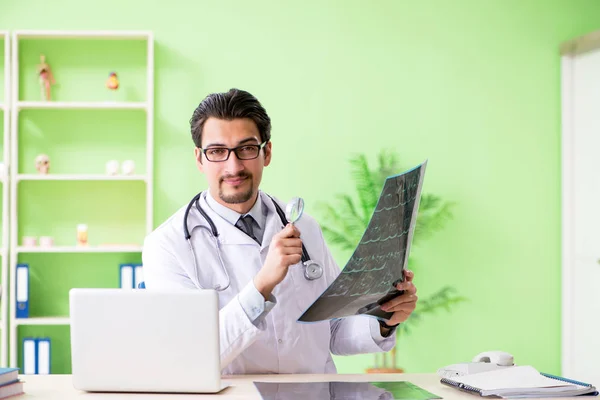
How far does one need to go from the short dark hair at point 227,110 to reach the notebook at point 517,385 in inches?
34.0

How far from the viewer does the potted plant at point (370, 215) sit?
3955 mm

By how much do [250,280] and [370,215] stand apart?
215 centimetres

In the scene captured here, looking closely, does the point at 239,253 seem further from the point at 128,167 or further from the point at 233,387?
the point at 128,167

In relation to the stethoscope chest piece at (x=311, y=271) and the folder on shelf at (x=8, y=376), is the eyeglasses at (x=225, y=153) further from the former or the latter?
the folder on shelf at (x=8, y=376)

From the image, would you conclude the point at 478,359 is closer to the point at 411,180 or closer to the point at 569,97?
the point at 411,180

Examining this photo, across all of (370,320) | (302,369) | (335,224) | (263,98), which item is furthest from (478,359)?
(263,98)

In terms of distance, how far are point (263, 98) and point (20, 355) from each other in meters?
1.94

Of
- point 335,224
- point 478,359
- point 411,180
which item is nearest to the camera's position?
point 411,180

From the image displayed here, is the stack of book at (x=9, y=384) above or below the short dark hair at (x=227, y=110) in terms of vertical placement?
below

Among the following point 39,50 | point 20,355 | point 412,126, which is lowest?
point 20,355

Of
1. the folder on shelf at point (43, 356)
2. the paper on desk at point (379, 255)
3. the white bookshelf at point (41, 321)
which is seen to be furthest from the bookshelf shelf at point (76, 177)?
the paper on desk at point (379, 255)

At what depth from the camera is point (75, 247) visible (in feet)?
12.6

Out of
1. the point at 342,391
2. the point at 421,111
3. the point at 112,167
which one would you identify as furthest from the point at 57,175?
the point at 342,391

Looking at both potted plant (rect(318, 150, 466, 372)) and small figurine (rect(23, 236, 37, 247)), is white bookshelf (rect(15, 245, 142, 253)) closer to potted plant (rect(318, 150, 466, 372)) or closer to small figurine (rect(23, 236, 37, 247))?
small figurine (rect(23, 236, 37, 247))
